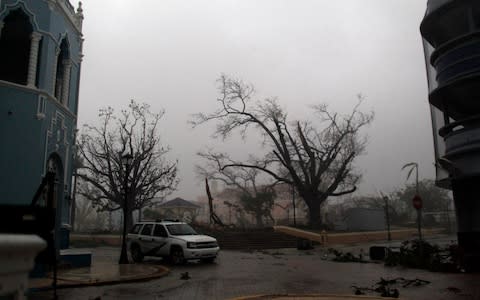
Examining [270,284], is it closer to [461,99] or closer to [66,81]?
[66,81]

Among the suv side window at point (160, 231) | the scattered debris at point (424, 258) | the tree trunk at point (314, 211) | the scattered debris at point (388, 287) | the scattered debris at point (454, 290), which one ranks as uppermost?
the tree trunk at point (314, 211)

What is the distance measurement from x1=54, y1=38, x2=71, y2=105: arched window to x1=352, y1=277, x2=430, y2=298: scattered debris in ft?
39.1

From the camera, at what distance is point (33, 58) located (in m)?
13.8

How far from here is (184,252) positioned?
58.2ft

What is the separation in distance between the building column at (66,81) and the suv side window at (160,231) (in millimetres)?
6746

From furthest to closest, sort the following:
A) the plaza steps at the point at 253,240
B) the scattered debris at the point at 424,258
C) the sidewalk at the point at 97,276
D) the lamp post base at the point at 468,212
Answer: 1. the plaza steps at the point at 253,240
2. the lamp post base at the point at 468,212
3. the scattered debris at the point at 424,258
4. the sidewalk at the point at 97,276

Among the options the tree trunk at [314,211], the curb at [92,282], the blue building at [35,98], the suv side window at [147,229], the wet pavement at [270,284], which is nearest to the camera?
the wet pavement at [270,284]

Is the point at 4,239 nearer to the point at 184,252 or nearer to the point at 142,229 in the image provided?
the point at 184,252

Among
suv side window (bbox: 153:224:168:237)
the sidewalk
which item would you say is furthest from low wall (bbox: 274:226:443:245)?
the sidewalk

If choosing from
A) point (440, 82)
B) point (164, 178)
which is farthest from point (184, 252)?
point (164, 178)

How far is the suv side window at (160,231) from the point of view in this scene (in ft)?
62.2

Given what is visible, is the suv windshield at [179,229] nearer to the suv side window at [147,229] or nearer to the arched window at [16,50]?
the suv side window at [147,229]

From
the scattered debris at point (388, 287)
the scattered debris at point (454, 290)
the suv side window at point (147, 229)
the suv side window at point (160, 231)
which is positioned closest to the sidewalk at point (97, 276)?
the suv side window at point (160, 231)

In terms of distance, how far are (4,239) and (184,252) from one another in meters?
16.7
